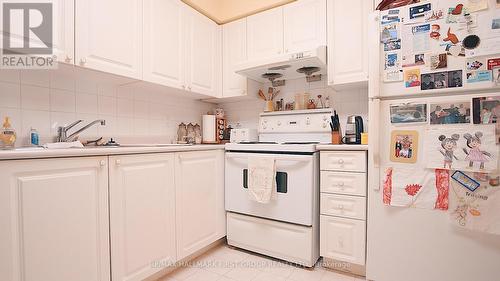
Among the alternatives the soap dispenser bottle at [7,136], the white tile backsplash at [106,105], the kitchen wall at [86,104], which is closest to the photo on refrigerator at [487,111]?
the kitchen wall at [86,104]

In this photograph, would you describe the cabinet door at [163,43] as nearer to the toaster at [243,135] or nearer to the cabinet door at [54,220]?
the toaster at [243,135]

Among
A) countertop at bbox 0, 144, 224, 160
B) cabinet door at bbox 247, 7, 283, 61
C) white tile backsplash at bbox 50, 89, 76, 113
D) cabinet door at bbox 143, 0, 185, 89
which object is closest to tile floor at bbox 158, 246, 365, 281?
countertop at bbox 0, 144, 224, 160

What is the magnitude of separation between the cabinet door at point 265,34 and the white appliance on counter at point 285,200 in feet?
2.09

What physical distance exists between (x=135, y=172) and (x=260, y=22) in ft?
5.60

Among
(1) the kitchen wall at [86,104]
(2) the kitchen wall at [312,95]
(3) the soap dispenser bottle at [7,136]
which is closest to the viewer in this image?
(3) the soap dispenser bottle at [7,136]

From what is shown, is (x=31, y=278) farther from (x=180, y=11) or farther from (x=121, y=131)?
(x=180, y=11)

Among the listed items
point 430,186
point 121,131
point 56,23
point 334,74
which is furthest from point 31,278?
point 334,74

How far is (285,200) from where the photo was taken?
1.78 m

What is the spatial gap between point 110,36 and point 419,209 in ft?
7.03

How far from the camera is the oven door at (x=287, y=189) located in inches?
66.5

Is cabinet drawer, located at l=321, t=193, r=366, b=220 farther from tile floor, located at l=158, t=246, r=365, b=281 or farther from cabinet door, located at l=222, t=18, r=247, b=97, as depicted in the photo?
cabinet door, located at l=222, t=18, r=247, b=97

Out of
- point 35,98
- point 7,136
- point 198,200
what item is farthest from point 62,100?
point 198,200

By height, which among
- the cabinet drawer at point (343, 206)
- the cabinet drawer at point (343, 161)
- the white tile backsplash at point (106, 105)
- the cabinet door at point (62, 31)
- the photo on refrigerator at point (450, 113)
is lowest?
the cabinet drawer at point (343, 206)

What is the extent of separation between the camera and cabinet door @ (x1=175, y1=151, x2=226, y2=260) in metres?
1.69
